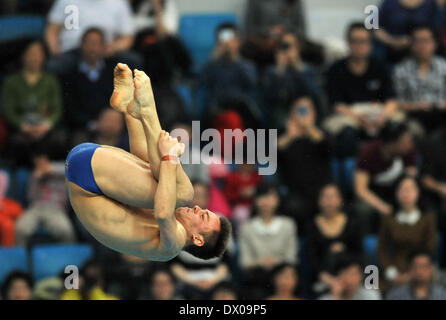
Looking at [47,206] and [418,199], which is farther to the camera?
[418,199]

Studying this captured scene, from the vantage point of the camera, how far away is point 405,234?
7.98 m

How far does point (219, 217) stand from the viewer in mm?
5586

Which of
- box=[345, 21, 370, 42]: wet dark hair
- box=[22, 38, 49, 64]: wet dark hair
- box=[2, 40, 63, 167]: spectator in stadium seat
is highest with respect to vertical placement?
box=[345, 21, 370, 42]: wet dark hair

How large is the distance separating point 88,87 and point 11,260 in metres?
1.40

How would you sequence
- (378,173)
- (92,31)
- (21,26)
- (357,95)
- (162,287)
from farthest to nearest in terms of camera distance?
1. (21,26)
2. (357,95)
3. (378,173)
4. (92,31)
5. (162,287)

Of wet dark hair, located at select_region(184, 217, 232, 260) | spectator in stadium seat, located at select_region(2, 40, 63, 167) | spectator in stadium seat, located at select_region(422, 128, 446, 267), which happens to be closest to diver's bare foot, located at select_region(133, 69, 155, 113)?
wet dark hair, located at select_region(184, 217, 232, 260)

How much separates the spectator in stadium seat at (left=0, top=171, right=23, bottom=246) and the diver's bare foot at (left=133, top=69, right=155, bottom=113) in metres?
3.09

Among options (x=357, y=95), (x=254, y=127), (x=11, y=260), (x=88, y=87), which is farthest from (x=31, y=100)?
(x=357, y=95)

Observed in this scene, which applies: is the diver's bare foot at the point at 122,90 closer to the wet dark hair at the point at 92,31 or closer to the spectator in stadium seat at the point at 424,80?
the wet dark hair at the point at 92,31

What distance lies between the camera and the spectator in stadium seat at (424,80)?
29.2 feet

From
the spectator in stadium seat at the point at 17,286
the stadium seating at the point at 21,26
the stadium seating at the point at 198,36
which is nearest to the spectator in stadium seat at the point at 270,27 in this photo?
the stadium seating at the point at 198,36

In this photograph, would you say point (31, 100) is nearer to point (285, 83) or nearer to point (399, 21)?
point (285, 83)

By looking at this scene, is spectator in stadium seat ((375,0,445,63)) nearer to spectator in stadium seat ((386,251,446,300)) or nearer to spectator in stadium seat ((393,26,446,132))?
spectator in stadium seat ((393,26,446,132))

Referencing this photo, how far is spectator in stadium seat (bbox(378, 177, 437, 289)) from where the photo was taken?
26.1ft
